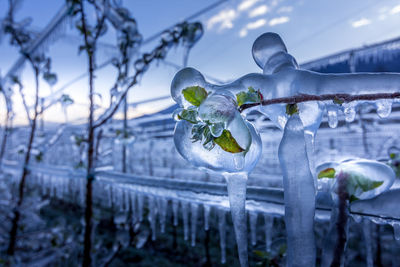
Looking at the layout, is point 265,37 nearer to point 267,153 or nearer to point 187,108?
point 187,108

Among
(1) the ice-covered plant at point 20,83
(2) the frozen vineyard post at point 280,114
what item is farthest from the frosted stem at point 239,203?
(1) the ice-covered plant at point 20,83

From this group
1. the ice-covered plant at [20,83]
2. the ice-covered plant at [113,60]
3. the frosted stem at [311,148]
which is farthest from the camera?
the ice-covered plant at [20,83]

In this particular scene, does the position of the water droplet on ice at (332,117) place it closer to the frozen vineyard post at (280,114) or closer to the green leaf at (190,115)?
the frozen vineyard post at (280,114)

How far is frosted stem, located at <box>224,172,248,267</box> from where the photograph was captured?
13.1 inches

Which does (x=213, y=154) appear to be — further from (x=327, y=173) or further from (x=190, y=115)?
(x=327, y=173)

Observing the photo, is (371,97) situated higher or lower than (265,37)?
lower

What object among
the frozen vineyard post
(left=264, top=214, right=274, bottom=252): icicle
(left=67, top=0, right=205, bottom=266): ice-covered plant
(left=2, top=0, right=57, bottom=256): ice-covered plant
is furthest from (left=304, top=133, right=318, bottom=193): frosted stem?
(left=2, top=0, right=57, bottom=256): ice-covered plant

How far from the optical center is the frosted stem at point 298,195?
307mm

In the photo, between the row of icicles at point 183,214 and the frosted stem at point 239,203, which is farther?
the row of icicles at point 183,214

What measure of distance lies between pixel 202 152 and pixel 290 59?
20 cm

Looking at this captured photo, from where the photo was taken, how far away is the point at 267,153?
3713 millimetres

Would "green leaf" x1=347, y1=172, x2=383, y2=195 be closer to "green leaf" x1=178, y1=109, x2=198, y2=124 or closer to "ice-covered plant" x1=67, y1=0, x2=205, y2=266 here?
"green leaf" x1=178, y1=109, x2=198, y2=124

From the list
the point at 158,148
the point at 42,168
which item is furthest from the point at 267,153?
the point at 42,168

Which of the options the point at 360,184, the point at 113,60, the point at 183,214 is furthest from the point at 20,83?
the point at 360,184
